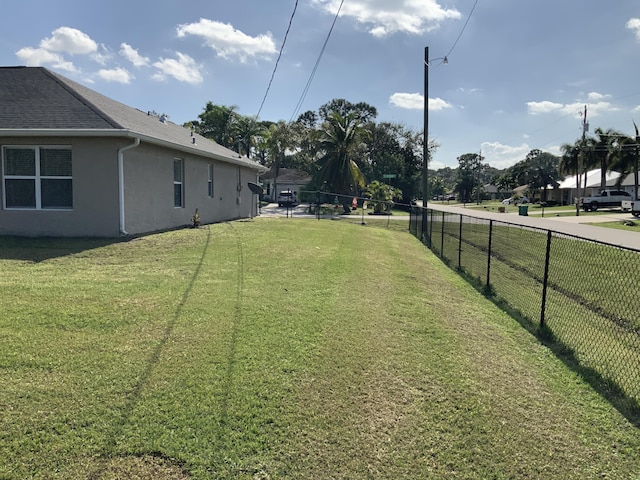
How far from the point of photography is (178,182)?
13312 mm

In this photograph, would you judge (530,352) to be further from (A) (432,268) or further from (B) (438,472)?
(A) (432,268)

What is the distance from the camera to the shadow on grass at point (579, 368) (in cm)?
376

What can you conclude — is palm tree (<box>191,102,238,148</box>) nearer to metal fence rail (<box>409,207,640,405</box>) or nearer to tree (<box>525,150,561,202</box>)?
metal fence rail (<box>409,207,640,405</box>)

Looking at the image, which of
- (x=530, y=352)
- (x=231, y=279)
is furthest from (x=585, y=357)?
(x=231, y=279)

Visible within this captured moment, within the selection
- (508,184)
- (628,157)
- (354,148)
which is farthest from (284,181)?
(508,184)

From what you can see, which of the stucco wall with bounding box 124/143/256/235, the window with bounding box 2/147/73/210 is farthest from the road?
the window with bounding box 2/147/73/210

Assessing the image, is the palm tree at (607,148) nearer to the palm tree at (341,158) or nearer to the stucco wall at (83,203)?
the palm tree at (341,158)

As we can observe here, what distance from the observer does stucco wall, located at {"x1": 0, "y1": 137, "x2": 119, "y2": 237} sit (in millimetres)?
10117

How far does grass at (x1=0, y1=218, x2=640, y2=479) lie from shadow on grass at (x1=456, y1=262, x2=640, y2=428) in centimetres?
11

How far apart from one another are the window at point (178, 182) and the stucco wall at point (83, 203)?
9.63ft

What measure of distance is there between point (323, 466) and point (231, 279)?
15.4 feet

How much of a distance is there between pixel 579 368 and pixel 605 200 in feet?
152

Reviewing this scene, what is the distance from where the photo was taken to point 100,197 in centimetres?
1020

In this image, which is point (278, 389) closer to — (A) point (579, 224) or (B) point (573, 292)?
(B) point (573, 292)
